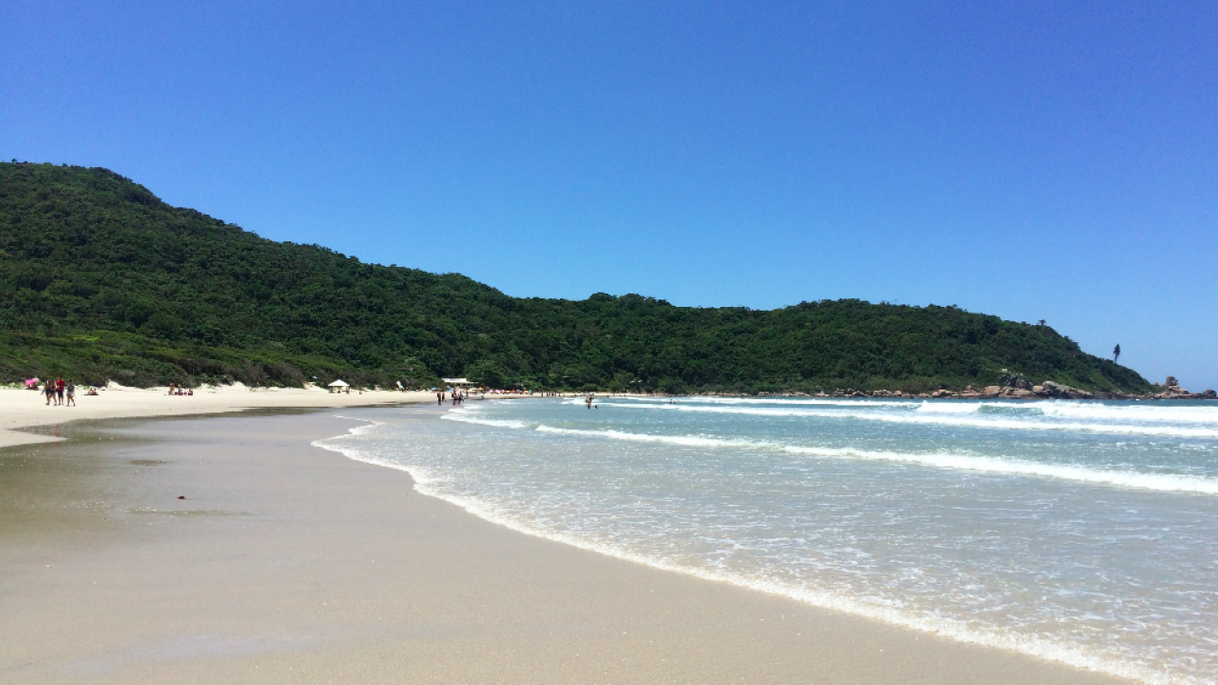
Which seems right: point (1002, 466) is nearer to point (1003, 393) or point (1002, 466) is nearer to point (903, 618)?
point (903, 618)

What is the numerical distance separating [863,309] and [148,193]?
391 feet

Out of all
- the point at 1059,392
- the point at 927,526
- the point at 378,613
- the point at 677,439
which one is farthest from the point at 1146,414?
the point at 1059,392

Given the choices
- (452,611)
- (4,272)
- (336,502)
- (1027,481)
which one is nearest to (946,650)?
(452,611)

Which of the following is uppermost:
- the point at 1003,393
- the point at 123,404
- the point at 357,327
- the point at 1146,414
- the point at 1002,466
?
the point at 357,327

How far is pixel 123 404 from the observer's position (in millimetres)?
32500

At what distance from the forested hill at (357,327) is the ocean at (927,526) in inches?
1421

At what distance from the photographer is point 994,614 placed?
4.86 metres

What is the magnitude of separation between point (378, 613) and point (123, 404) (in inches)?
1343

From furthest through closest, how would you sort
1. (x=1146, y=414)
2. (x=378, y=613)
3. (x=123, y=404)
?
1. (x=1146, y=414)
2. (x=123, y=404)
3. (x=378, y=613)

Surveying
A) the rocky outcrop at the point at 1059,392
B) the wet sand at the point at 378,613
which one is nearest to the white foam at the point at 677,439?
the wet sand at the point at 378,613

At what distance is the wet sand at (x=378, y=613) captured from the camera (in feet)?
12.2

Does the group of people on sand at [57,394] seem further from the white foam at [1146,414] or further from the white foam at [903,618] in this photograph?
the white foam at [1146,414]

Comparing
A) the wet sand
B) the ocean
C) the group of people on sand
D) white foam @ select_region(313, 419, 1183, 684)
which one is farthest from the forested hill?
white foam @ select_region(313, 419, 1183, 684)

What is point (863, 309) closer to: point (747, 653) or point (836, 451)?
point (836, 451)
